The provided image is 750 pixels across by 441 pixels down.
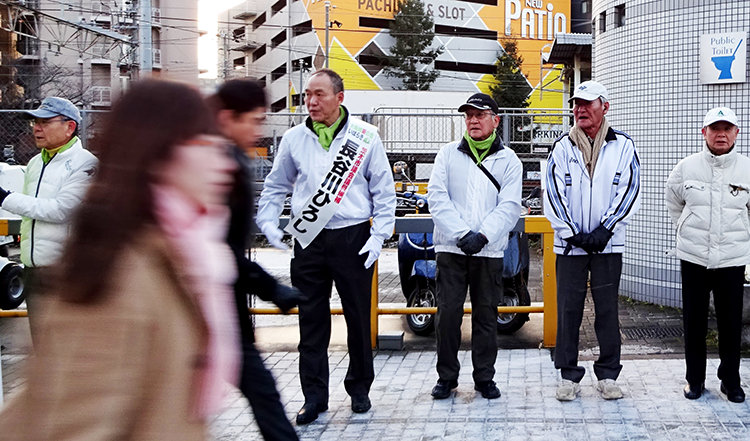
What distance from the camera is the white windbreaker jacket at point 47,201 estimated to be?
15.9 ft

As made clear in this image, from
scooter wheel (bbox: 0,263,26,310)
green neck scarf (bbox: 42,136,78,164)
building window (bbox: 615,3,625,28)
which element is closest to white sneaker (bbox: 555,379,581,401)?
green neck scarf (bbox: 42,136,78,164)

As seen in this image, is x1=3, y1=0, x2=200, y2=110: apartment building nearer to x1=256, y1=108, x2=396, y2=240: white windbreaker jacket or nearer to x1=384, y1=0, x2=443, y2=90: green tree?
x1=256, y1=108, x2=396, y2=240: white windbreaker jacket

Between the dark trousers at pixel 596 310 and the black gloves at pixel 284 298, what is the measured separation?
2518 millimetres

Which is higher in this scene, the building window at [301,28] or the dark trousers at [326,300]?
the building window at [301,28]

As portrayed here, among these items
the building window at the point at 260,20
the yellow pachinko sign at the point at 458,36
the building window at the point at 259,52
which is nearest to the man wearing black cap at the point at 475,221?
the yellow pachinko sign at the point at 458,36

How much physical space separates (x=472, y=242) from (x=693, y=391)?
176cm

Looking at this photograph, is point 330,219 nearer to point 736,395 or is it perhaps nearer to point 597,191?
point 597,191

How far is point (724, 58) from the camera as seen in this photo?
324 inches

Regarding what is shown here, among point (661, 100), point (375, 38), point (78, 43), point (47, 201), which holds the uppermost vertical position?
point (375, 38)

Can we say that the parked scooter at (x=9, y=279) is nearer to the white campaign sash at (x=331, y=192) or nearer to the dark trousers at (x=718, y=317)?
the white campaign sash at (x=331, y=192)

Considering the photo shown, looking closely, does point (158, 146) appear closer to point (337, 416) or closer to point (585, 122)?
point (337, 416)

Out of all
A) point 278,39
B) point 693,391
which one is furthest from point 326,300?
point 278,39

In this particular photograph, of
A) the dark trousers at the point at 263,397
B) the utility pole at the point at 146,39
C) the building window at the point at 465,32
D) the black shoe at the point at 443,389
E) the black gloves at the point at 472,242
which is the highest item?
the building window at the point at 465,32

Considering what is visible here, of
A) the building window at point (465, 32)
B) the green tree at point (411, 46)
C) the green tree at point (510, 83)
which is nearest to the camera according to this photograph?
the green tree at point (411, 46)
